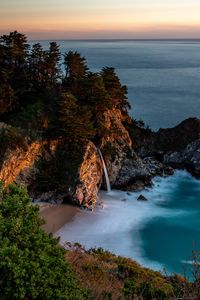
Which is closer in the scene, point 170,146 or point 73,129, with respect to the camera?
point 73,129

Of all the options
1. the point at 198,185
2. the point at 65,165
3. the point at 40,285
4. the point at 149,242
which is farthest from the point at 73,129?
the point at 40,285

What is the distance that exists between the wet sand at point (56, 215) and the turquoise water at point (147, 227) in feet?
1.64

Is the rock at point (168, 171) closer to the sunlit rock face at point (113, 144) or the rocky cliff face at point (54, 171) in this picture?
the sunlit rock face at point (113, 144)

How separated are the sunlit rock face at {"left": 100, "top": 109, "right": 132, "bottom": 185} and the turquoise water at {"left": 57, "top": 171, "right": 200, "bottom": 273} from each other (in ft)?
9.10

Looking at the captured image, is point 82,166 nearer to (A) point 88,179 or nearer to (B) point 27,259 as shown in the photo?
(A) point 88,179

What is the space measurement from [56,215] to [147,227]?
22.3ft

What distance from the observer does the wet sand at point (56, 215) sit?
2945cm

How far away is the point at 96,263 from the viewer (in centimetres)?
1881

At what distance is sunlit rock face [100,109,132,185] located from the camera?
37966 mm

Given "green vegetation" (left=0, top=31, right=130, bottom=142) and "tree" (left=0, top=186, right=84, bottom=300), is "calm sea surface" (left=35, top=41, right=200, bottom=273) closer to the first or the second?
"green vegetation" (left=0, top=31, right=130, bottom=142)

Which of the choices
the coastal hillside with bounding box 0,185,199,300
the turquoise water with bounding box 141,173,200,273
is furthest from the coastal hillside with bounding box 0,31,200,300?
the turquoise water with bounding box 141,173,200,273

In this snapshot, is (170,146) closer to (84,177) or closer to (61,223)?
(84,177)

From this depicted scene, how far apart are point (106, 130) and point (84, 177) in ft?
19.6

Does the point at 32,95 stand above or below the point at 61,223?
above
